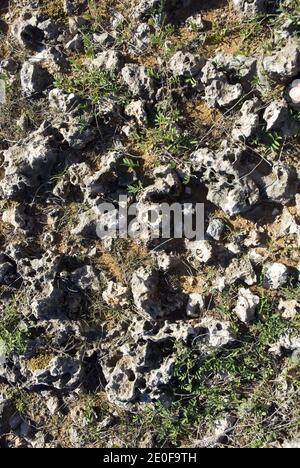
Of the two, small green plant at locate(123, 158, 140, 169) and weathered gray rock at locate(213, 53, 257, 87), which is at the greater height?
weathered gray rock at locate(213, 53, 257, 87)

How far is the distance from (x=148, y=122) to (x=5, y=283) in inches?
89.2

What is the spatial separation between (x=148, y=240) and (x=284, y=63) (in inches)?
82.1

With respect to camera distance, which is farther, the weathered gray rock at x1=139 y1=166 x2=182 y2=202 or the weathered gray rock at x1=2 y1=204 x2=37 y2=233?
the weathered gray rock at x1=2 y1=204 x2=37 y2=233

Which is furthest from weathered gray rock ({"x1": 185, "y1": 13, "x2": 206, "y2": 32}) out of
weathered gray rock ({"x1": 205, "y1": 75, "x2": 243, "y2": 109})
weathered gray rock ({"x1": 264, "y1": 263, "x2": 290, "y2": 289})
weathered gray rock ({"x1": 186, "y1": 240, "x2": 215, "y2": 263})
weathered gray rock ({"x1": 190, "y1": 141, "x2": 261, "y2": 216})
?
weathered gray rock ({"x1": 264, "y1": 263, "x2": 290, "y2": 289})

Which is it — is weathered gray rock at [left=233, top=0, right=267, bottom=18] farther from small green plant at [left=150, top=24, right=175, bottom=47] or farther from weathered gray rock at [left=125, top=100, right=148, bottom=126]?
weathered gray rock at [left=125, top=100, right=148, bottom=126]

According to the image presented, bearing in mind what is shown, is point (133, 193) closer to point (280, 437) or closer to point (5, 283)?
point (5, 283)

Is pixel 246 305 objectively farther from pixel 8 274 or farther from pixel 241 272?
pixel 8 274

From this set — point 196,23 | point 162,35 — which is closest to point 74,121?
point 162,35

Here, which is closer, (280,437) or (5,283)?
(280,437)

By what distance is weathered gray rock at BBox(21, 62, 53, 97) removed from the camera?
4.91m

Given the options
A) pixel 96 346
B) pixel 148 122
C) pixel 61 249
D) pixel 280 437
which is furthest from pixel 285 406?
pixel 148 122

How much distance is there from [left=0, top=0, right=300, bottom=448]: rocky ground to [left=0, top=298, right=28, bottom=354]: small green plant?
1cm

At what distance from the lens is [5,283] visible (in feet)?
16.2

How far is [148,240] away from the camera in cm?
464
